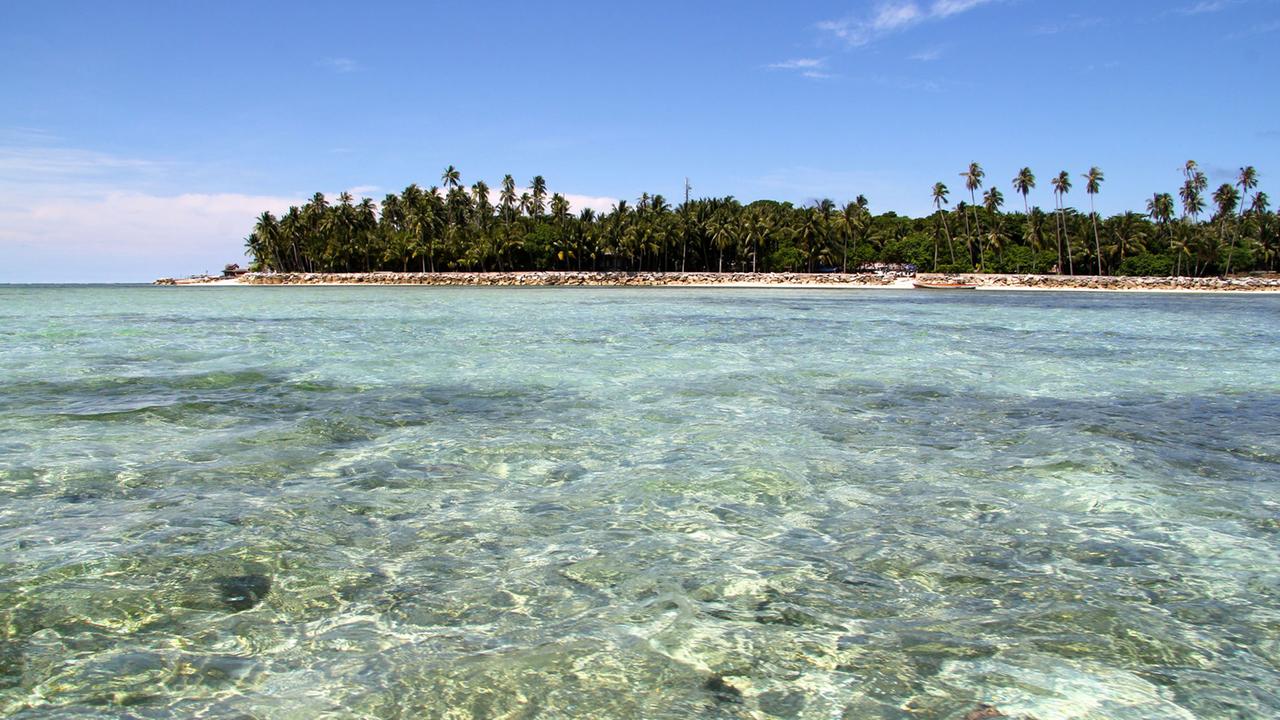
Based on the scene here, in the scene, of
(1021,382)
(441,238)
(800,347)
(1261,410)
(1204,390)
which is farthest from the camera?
(441,238)

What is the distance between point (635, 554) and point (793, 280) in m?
91.3

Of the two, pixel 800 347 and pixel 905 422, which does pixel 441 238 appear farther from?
pixel 905 422

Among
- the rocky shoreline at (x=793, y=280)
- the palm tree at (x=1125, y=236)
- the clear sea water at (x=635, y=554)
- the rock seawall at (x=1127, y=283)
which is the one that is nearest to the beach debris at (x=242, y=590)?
the clear sea water at (x=635, y=554)

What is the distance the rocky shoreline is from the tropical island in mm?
300

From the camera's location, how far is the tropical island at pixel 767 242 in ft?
323

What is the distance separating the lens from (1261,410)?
431 inches

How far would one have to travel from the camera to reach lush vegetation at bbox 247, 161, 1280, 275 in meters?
99.3

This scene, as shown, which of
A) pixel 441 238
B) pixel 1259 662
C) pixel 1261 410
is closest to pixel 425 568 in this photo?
pixel 1259 662

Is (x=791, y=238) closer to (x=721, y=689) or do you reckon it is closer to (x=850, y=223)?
(x=850, y=223)

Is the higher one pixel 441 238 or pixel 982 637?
pixel 441 238

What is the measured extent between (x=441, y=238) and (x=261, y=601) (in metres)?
108

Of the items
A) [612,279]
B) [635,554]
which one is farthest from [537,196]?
[635,554]

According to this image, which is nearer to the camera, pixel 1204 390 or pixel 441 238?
pixel 1204 390

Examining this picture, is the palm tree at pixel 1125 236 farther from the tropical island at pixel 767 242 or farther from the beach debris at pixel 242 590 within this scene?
the beach debris at pixel 242 590
